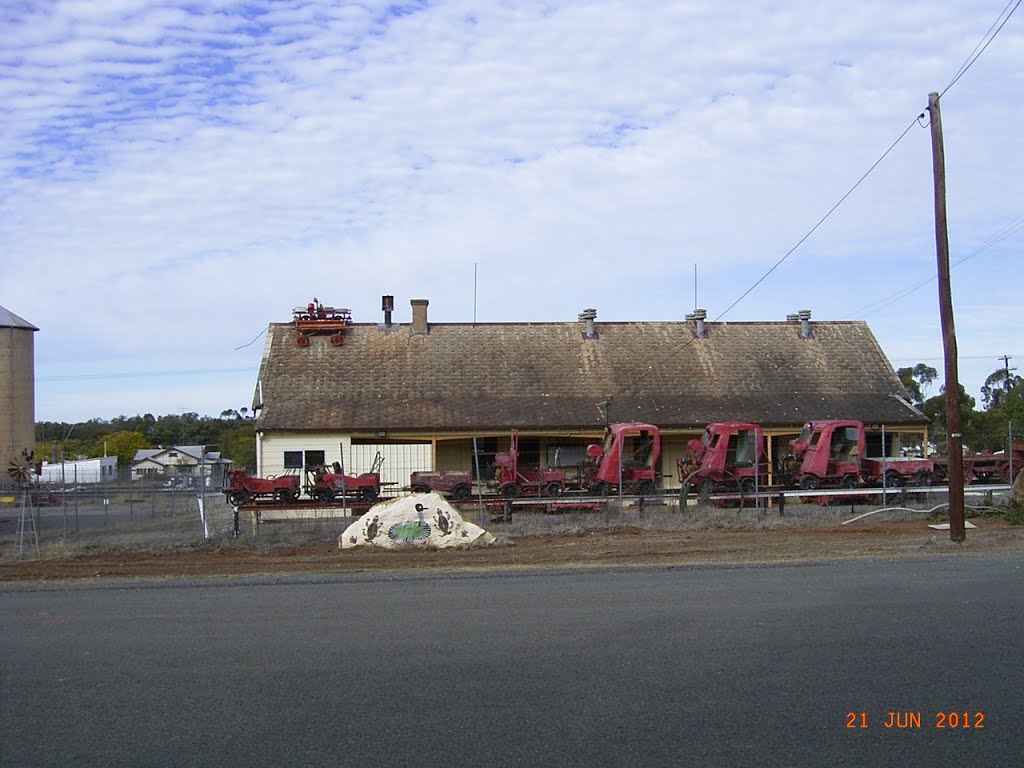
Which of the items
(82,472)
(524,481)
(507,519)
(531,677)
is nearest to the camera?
(531,677)

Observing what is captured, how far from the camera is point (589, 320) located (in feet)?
137

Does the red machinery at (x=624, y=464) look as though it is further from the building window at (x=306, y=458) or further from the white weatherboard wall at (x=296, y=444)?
the building window at (x=306, y=458)

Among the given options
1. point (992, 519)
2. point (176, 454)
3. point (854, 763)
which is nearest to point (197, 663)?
point (854, 763)

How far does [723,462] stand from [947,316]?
388 inches

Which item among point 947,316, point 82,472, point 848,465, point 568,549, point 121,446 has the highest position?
point 947,316

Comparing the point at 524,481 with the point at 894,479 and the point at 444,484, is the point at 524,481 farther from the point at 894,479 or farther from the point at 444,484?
the point at 894,479

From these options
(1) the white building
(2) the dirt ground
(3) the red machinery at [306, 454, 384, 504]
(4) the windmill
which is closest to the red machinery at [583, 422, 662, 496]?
(2) the dirt ground

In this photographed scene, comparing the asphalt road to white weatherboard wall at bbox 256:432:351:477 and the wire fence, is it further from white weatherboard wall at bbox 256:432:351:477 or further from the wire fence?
white weatherboard wall at bbox 256:432:351:477

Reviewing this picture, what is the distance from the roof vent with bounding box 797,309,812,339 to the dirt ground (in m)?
18.2

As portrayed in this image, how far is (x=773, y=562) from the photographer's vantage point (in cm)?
1662

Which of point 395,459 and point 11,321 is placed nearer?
point 395,459

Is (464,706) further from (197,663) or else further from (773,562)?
(773,562)

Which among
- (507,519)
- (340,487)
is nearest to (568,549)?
(507,519)

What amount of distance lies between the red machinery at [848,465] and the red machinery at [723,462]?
1.49m
